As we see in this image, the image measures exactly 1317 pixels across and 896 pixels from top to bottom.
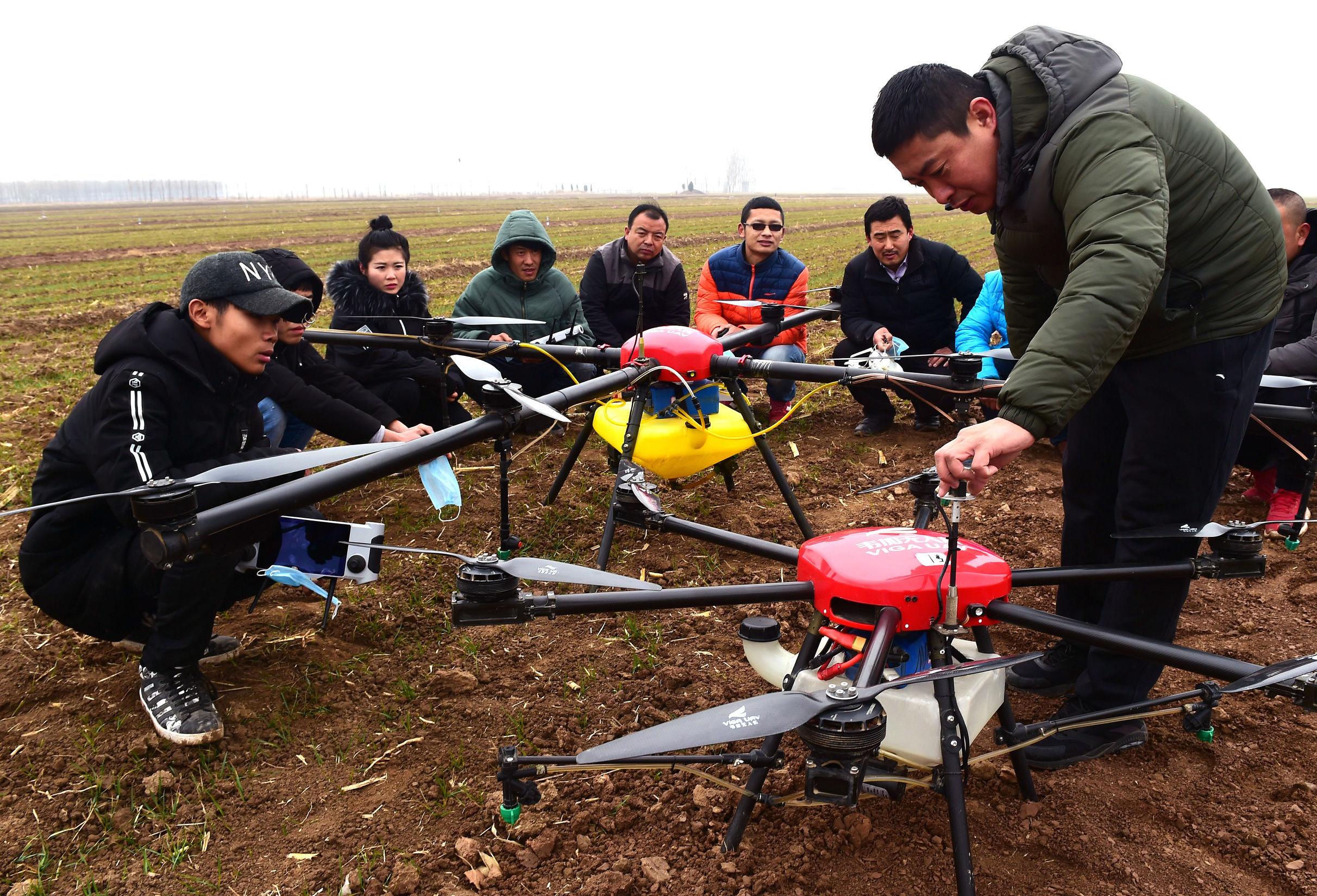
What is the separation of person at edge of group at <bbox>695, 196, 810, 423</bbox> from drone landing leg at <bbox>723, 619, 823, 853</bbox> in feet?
16.5

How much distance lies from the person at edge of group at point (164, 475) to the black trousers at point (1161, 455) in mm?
3370

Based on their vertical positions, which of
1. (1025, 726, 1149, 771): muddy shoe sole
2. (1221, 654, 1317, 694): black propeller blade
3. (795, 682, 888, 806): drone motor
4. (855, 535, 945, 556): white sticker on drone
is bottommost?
(1025, 726, 1149, 771): muddy shoe sole

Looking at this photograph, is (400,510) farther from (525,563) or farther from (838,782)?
(838,782)

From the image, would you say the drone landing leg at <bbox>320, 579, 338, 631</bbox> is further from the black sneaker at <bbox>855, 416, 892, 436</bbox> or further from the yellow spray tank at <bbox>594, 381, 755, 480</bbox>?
the black sneaker at <bbox>855, 416, 892, 436</bbox>

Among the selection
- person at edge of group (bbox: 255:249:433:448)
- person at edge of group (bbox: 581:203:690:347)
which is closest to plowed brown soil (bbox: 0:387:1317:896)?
person at edge of group (bbox: 255:249:433:448)

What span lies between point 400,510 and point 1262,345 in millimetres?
5072

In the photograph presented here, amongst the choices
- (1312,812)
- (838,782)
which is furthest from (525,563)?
(1312,812)

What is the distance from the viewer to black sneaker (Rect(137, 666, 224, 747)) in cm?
350

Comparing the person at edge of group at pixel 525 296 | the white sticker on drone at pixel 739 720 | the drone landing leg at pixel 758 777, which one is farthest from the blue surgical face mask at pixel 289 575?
the person at edge of group at pixel 525 296

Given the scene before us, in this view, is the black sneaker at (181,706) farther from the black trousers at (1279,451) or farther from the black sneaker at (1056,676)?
the black trousers at (1279,451)

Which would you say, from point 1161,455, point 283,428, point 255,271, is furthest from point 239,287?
point 1161,455

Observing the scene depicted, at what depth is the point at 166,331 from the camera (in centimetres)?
356

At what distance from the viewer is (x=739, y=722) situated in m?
1.92

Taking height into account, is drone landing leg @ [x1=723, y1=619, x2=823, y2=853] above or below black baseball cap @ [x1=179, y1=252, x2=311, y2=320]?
below
